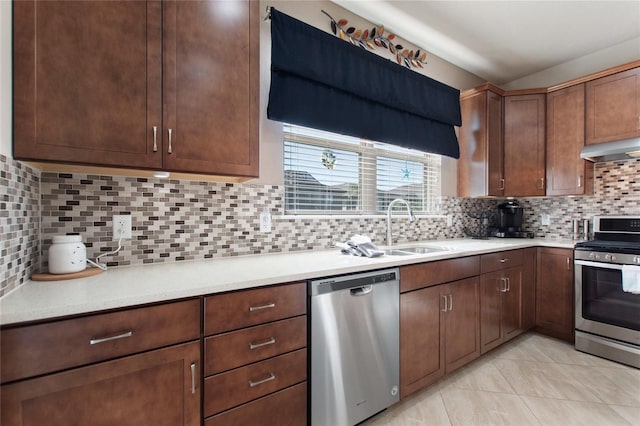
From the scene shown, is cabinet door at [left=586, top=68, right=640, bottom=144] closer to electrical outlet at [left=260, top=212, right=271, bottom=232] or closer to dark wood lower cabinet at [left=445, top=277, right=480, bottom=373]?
dark wood lower cabinet at [left=445, top=277, right=480, bottom=373]

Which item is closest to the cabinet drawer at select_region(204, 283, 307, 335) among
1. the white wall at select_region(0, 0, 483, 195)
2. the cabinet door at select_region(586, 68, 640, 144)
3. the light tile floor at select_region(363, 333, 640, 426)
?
the white wall at select_region(0, 0, 483, 195)

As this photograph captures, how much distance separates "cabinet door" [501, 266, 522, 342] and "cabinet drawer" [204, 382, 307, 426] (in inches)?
80.2

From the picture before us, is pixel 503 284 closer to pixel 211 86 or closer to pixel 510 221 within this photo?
pixel 510 221

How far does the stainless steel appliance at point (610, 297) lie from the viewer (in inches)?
86.4

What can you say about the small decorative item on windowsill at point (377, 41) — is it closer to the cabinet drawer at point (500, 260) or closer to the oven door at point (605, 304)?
the cabinet drawer at point (500, 260)

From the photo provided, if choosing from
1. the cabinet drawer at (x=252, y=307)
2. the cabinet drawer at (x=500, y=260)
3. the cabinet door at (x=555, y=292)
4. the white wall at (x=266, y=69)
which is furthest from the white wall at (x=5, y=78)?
the cabinet door at (x=555, y=292)

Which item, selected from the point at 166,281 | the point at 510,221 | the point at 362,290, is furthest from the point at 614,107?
the point at 166,281

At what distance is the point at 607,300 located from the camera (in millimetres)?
2338

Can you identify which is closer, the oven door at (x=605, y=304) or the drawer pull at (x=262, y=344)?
the drawer pull at (x=262, y=344)

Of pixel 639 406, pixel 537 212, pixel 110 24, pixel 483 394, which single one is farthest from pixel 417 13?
pixel 639 406

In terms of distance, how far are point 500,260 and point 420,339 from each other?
1.16 metres

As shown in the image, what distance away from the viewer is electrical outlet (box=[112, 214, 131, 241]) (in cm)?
144

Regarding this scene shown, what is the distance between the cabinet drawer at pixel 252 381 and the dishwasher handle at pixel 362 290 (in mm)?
380

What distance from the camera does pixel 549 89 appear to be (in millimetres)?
2932
